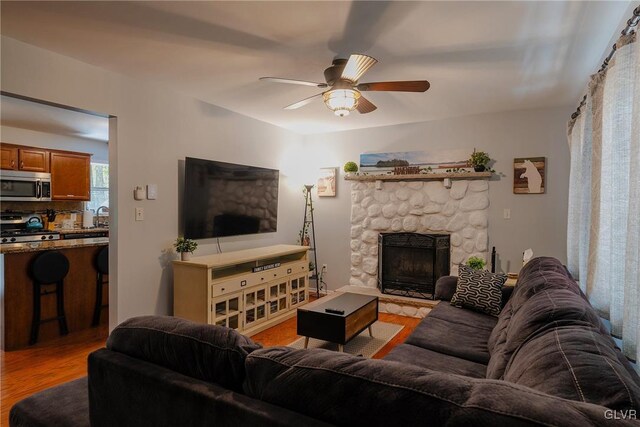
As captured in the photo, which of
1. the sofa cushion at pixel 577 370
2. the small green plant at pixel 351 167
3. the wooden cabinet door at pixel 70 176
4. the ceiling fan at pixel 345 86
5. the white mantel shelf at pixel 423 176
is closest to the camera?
the sofa cushion at pixel 577 370

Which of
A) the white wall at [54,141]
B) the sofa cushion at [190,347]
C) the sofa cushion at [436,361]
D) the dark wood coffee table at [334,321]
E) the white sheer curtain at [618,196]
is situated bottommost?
the dark wood coffee table at [334,321]

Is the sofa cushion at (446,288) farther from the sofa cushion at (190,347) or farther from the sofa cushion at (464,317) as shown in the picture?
the sofa cushion at (190,347)

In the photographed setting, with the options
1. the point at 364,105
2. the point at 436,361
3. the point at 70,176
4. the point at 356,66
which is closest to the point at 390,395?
the point at 436,361

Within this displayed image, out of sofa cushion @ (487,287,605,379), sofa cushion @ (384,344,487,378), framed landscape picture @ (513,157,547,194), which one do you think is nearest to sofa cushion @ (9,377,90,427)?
sofa cushion @ (384,344,487,378)

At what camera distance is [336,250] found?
17.0 ft

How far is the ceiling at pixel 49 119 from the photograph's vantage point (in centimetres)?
403

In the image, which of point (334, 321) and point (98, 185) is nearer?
point (334, 321)

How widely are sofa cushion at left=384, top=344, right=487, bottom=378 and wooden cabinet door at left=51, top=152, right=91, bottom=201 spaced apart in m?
6.02

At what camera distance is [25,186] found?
5223 mm

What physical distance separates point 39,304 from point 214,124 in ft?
7.97

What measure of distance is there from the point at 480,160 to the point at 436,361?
2.87 m

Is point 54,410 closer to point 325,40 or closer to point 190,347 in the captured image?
point 190,347

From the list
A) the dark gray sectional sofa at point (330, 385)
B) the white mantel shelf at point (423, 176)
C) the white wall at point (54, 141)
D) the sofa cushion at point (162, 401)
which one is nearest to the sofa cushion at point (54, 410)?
the dark gray sectional sofa at point (330, 385)

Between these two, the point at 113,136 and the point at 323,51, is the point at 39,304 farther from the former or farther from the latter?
the point at 323,51
